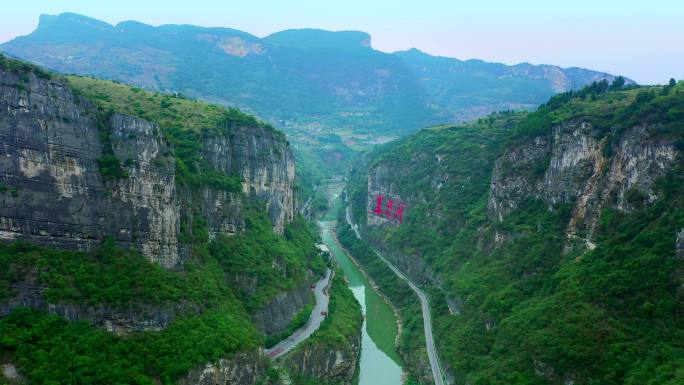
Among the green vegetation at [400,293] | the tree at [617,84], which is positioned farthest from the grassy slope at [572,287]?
the tree at [617,84]

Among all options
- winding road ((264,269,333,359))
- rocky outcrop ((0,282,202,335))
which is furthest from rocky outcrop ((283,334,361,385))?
rocky outcrop ((0,282,202,335))

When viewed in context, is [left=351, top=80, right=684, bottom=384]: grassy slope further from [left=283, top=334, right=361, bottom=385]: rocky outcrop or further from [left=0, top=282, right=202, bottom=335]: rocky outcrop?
[left=0, top=282, right=202, bottom=335]: rocky outcrop

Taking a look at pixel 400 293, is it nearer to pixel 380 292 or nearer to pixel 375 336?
pixel 380 292

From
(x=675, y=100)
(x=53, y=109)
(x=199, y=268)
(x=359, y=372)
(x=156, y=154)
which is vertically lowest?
(x=359, y=372)

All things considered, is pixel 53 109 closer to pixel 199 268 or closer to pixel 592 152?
pixel 199 268

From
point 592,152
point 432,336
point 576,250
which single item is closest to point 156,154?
point 432,336

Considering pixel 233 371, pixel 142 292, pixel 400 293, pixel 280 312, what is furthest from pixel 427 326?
pixel 142 292
